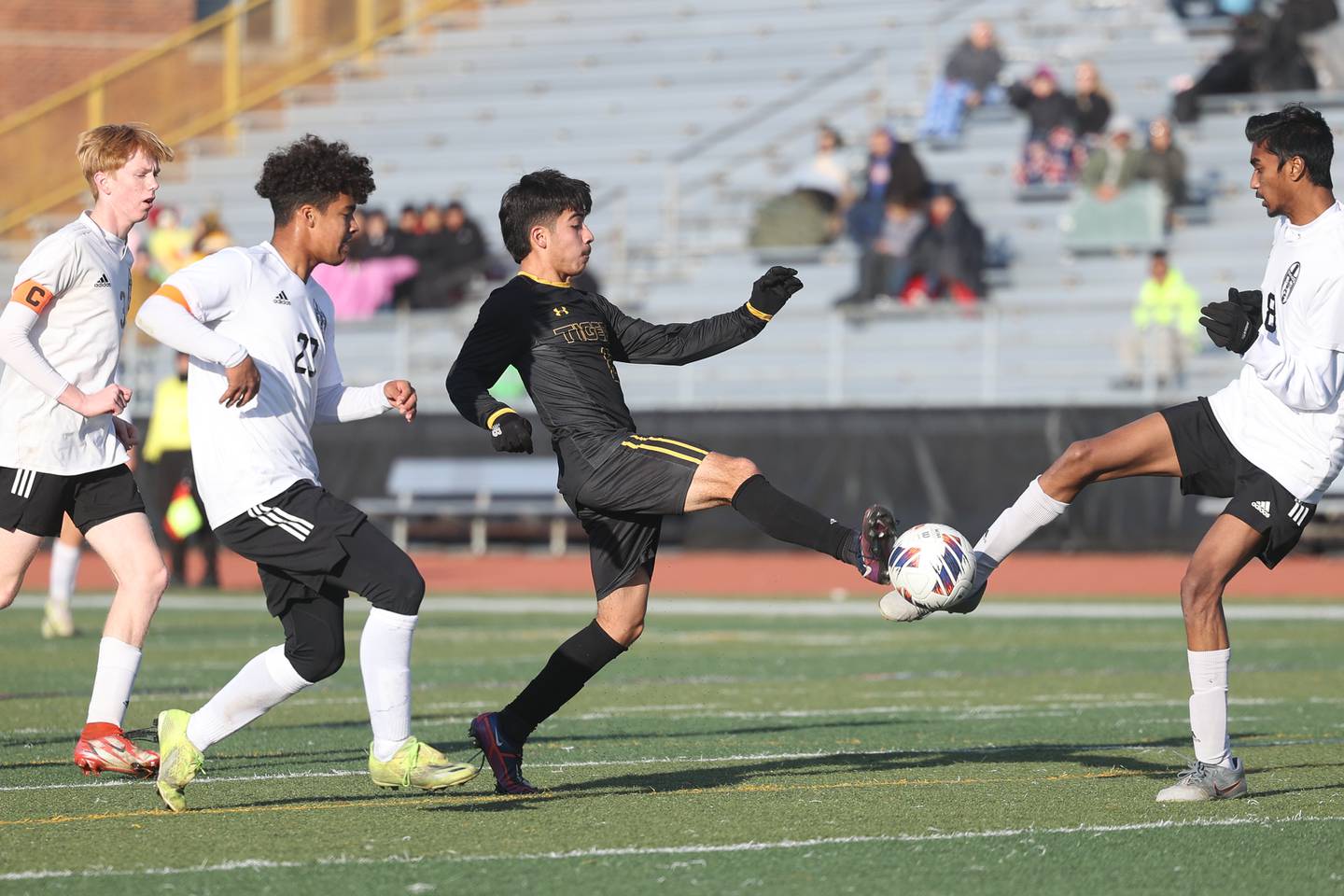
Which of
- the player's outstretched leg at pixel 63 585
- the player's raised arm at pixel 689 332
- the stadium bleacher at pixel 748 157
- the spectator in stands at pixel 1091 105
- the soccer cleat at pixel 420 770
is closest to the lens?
the soccer cleat at pixel 420 770

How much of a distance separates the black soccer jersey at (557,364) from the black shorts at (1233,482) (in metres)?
1.57

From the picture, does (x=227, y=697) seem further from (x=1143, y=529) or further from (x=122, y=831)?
(x=1143, y=529)

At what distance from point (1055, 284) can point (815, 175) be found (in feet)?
11.8

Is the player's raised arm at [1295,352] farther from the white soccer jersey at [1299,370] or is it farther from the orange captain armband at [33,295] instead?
the orange captain armband at [33,295]

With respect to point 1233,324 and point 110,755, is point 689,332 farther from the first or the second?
point 110,755

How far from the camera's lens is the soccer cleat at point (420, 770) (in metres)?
6.16

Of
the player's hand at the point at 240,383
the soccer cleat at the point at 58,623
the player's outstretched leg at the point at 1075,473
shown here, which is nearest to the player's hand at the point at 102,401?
the player's hand at the point at 240,383

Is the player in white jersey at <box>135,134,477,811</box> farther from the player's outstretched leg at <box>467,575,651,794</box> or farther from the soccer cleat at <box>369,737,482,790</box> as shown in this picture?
the player's outstretched leg at <box>467,575,651,794</box>

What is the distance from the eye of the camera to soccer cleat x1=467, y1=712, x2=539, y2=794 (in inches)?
269

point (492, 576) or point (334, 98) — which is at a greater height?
point (334, 98)

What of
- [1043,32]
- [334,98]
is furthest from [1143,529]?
[334,98]

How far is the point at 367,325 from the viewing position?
25.4 metres

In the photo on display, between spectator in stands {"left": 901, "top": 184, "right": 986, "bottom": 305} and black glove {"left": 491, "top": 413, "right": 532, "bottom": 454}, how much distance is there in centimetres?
1664

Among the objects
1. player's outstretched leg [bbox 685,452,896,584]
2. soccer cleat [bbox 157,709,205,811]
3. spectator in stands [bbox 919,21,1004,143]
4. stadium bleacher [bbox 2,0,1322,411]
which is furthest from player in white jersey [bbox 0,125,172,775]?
spectator in stands [bbox 919,21,1004,143]
